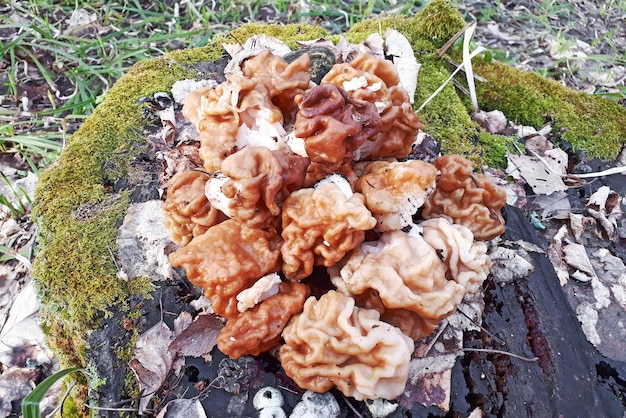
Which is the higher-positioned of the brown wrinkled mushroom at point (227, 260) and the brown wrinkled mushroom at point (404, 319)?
the brown wrinkled mushroom at point (227, 260)

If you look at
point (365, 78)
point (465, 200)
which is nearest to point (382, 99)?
point (365, 78)

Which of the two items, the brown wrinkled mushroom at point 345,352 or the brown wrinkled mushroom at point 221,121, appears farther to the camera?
the brown wrinkled mushroom at point 221,121

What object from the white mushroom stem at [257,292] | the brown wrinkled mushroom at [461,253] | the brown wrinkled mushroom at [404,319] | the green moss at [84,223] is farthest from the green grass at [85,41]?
the brown wrinkled mushroom at [461,253]

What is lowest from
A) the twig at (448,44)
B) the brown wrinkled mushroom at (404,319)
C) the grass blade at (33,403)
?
the grass blade at (33,403)

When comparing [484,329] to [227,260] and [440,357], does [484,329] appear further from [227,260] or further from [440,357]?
[227,260]

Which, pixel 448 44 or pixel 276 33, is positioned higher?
pixel 448 44

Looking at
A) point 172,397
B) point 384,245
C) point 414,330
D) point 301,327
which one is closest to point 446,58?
point 384,245

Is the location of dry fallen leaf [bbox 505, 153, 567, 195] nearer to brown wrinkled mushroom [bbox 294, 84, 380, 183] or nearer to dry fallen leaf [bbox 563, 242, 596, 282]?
dry fallen leaf [bbox 563, 242, 596, 282]

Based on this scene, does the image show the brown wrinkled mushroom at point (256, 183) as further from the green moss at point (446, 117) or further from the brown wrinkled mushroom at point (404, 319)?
the green moss at point (446, 117)
